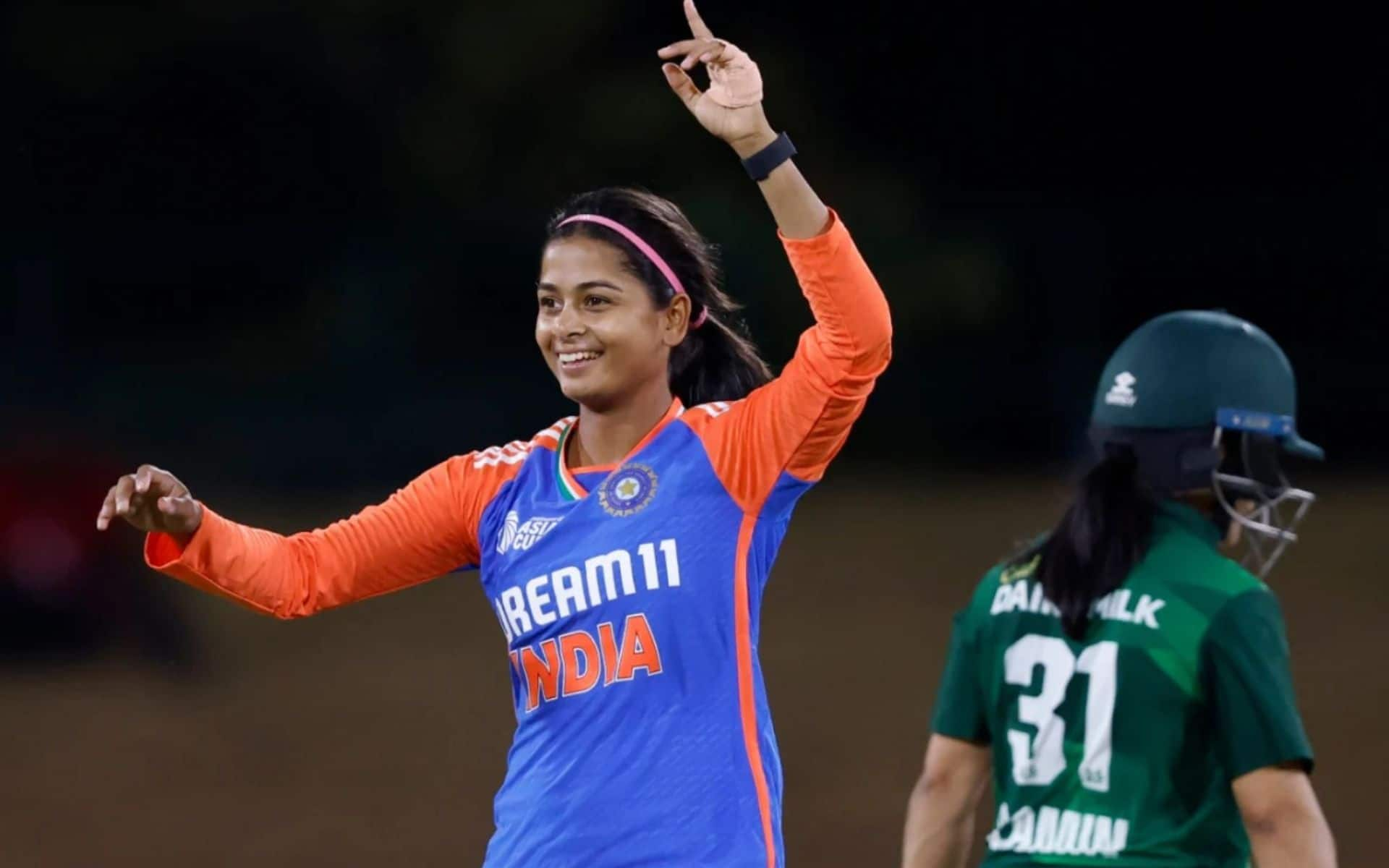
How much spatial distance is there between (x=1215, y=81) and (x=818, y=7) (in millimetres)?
2933

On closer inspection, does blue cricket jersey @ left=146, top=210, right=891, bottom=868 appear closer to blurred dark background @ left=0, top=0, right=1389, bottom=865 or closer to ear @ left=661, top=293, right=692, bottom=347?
ear @ left=661, top=293, right=692, bottom=347

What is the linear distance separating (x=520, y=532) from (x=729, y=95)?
2.31ft

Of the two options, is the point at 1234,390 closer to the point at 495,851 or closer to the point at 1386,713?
the point at 495,851

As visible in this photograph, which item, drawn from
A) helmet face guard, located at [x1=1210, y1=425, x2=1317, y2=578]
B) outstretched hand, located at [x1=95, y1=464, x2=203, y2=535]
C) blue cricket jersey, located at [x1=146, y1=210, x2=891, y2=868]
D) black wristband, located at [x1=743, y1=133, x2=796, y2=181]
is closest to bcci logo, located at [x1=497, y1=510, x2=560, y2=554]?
blue cricket jersey, located at [x1=146, y1=210, x2=891, y2=868]

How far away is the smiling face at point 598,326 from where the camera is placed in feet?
9.61

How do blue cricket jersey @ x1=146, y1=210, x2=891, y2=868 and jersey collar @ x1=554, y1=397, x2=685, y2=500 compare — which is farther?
jersey collar @ x1=554, y1=397, x2=685, y2=500

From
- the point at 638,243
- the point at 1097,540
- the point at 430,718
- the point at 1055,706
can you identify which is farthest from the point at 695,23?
the point at 430,718

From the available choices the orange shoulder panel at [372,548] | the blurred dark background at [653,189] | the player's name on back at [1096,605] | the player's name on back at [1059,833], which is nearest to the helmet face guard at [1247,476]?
the player's name on back at [1096,605]

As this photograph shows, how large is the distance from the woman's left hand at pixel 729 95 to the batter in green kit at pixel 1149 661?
65 cm

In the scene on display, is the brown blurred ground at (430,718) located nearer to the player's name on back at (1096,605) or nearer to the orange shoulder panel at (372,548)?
the orange shoulder panel at (372,548)

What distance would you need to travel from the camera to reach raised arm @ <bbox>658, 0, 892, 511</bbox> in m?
2.71

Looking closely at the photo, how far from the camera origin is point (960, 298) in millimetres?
14086

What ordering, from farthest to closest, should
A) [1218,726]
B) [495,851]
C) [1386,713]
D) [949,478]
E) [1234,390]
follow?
[949,478] → [1386,713] → [495,851] → [1234,390] → [1218,726]

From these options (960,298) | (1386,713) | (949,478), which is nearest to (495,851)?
(1386,713)
